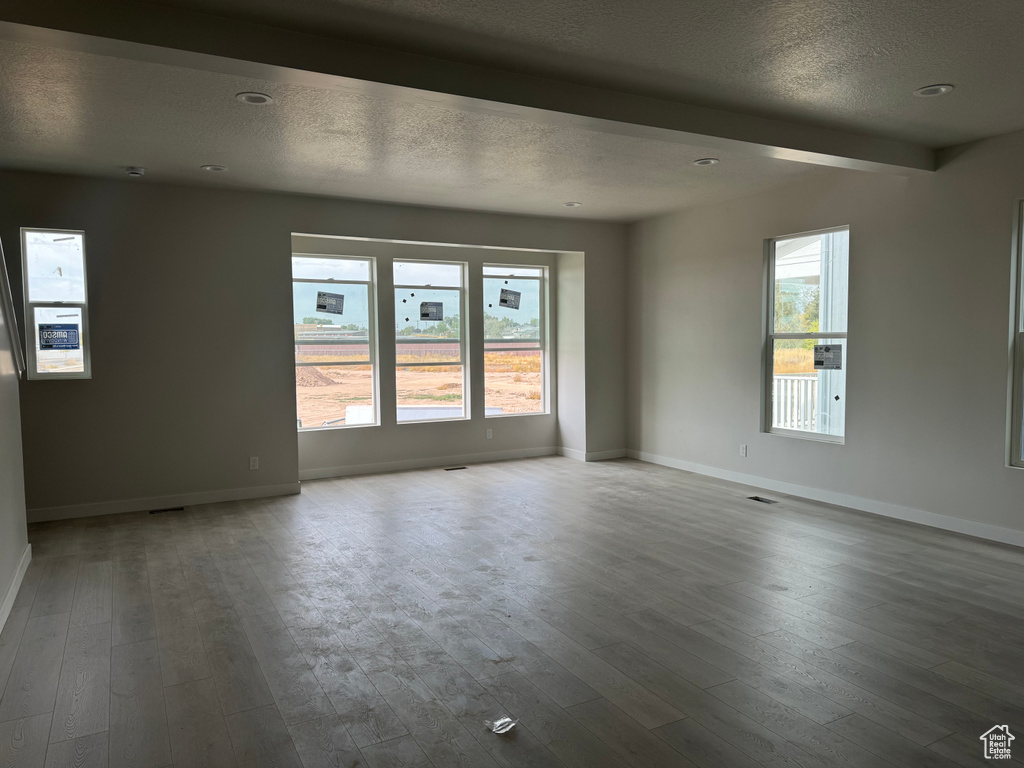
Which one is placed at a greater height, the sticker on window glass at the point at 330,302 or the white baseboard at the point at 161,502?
the sticker on window glass at the point at 330,302

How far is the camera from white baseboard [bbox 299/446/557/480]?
6852mm

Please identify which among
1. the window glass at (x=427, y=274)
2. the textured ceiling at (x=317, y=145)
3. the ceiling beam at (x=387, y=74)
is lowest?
the window glass at (x=427, y=274)

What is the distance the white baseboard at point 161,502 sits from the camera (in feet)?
17.5

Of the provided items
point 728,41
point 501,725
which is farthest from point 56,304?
point 728,41

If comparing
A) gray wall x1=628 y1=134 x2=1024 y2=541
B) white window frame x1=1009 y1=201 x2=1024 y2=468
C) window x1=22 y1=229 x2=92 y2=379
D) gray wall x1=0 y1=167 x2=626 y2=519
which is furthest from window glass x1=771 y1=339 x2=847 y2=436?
window x1=22 y1=229 x2=92 y2=379

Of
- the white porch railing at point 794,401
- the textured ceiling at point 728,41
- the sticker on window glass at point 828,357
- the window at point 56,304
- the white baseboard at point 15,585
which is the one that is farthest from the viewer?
the white porch railing at point 794,401

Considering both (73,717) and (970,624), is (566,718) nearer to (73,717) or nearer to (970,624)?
(73,717)

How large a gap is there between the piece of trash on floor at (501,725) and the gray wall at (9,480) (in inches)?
98.9

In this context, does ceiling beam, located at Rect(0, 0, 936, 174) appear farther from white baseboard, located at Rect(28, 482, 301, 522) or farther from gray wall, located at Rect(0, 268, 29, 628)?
Result: white baseboard, located at Rect(28, 482, 301, 522)

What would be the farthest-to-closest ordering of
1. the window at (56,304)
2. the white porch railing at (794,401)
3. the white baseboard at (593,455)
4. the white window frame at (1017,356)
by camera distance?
the white baseboard at (593,455)
the white porch railing at (794,401)
the window at (56,304)
the white window frame at (1017,356)

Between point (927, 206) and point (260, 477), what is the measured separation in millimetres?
5814

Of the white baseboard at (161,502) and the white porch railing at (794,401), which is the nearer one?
the white baseboard at (161,502)

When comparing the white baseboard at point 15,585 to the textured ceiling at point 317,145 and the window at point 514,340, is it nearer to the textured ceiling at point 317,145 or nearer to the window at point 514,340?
the textured ceiling at point 317,145

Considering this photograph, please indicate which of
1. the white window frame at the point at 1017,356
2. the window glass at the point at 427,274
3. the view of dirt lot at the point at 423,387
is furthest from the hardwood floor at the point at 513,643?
the window glass at the point at 427,274
